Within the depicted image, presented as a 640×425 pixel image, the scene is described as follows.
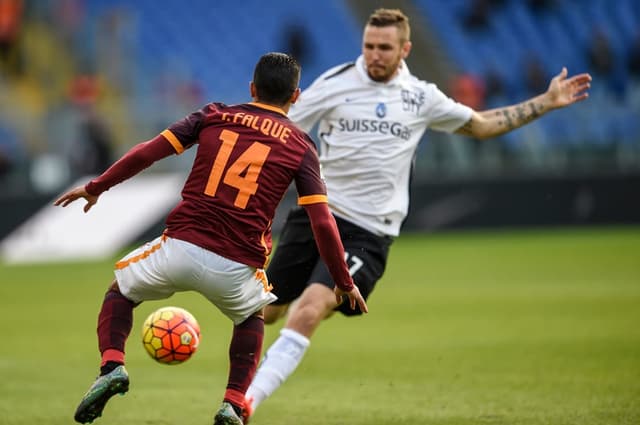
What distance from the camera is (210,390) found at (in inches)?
328

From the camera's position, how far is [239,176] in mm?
5977

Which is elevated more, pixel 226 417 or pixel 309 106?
Result: pixel 309 106

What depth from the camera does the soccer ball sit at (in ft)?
21.2

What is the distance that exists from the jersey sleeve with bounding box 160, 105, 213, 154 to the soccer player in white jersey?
183 centimetres

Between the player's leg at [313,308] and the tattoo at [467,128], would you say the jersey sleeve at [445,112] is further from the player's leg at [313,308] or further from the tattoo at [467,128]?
the player's leg at [313,308]

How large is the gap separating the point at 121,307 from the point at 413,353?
14.7ft

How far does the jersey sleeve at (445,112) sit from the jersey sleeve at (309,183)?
217 cm

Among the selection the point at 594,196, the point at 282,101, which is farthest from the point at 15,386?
the point at 594,196

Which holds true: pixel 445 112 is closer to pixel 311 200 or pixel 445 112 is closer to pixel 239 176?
pixel 311 200

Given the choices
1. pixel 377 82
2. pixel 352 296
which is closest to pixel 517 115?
pixel 377 82

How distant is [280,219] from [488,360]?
1134 cm

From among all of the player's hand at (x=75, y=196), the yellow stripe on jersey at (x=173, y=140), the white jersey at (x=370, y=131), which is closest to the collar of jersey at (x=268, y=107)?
the yellow stripe on jersey at (x=173, y=140)

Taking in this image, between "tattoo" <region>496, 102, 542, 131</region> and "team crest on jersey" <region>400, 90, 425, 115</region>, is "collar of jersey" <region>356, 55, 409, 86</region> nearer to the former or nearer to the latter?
"team crest on jersey" <region>400, 90, 425, 115</region>

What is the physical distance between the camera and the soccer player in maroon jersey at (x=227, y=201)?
5.96 m
